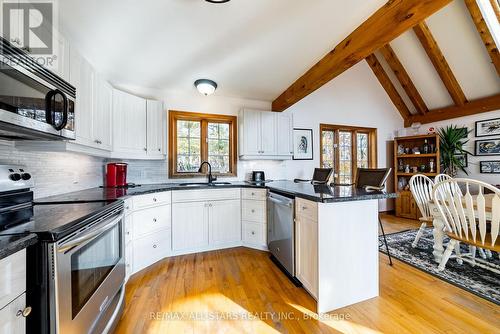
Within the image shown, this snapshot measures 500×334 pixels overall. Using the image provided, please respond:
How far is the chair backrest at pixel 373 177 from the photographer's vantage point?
1970 mm

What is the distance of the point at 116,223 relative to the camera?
151cm

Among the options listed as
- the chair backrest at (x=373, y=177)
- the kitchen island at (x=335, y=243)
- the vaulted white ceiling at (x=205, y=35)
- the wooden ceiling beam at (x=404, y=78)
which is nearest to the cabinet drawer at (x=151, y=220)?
the kitchen island at (x=335, y=243)

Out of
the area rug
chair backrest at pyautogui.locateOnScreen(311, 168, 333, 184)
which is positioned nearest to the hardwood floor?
the area rug

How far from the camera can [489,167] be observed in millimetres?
3951

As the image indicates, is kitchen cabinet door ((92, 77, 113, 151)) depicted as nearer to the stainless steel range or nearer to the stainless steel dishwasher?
the stainless steel range

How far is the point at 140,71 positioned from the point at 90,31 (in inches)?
31.5

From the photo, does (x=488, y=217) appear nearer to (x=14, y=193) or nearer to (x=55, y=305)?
(x=55, y=305)

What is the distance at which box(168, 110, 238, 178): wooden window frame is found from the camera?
3.19 meters

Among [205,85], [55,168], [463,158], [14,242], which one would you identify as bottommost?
[14,242]

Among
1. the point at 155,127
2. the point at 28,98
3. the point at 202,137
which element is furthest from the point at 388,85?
the point at 28,98

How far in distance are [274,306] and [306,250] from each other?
1.74 feet

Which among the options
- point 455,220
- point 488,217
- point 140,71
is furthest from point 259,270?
point 140,71

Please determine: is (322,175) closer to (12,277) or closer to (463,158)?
(12,277)

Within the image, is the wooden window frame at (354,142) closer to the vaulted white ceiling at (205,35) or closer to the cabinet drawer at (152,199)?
the vaulted white ceiling at (205,35)
